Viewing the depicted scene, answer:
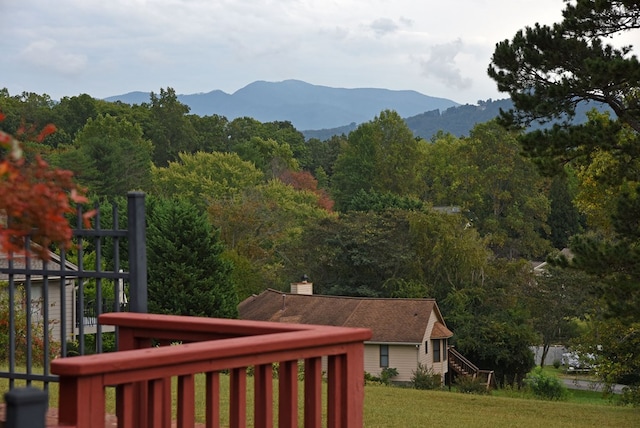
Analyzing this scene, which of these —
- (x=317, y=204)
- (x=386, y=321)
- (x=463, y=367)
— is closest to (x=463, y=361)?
(x=463, y=367)

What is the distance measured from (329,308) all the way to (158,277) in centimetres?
754

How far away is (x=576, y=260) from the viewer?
53.8 ft

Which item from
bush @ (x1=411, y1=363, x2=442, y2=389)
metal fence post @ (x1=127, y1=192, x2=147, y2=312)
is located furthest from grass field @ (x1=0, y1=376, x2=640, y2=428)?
bush @ (x1=411, y1=363, x2=442, y2=389)

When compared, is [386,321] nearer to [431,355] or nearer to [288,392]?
[431,355]

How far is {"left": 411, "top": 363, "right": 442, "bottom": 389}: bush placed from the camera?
3478 centimetres

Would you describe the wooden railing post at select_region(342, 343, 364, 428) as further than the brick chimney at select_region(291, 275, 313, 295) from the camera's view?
No

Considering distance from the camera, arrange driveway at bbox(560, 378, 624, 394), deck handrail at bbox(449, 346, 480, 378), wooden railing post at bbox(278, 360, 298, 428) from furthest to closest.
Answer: driveway at bbox(560, 378, 624, 394) → deck handrail at bbox(449, 346, 480, 378) → wooden railing post at bbox(278, 360, 298, 428)

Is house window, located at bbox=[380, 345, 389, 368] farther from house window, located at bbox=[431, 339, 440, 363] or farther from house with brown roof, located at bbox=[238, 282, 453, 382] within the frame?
house window, located at bbox=[431, 339, 440, 363]

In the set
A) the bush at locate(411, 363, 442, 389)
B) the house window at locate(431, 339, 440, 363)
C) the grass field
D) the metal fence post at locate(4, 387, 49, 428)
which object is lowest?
the bush at locate(411, 363, 442, 389)

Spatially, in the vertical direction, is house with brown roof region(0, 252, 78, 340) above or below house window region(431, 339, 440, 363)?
above

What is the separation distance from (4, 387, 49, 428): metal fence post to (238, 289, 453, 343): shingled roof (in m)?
36.4

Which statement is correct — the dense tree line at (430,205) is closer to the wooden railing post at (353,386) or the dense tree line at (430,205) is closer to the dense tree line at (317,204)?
the dense tree line at (317,204)

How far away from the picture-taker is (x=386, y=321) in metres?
40.2

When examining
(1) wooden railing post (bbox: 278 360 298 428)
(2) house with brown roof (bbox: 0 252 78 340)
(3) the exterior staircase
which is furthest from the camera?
(3) the exterior staircase
